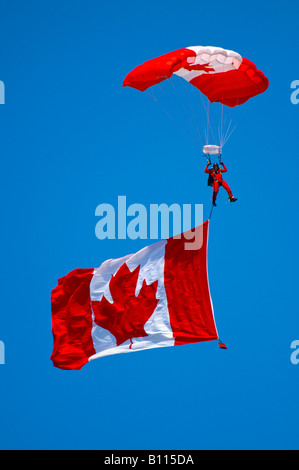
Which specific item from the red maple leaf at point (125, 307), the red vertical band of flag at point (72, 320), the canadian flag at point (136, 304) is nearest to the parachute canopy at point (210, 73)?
the canadian flag at point (136, 304)

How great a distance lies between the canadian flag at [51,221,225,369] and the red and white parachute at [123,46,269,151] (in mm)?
3492

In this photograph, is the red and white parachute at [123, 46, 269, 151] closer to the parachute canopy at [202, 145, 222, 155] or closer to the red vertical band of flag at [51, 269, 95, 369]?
the parachute canopy at [202, 145, 222, 155]

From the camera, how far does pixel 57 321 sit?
21.3 m

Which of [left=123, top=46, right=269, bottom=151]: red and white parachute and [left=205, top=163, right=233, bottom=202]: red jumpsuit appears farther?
[left=205, top=163, right=233, bottom=202]: red jumpsuit

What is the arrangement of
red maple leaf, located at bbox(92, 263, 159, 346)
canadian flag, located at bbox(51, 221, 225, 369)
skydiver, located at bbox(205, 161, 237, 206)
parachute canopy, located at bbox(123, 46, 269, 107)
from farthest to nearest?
red maple leaf, located at bbox(92, 263, 159, 346) → canadian flag, located at bbox(51, 221, 225, 369) → skydiver, located at bbox(205, 161, 237, 206) → parachute canopy, located at bbox(123, 46, 269, 107)

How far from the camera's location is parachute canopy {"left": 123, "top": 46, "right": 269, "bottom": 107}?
18.9m

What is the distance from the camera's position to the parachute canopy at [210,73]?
1888cm

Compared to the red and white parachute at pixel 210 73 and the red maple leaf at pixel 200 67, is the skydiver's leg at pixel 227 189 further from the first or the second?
the red maple leaf at pixel 200 67

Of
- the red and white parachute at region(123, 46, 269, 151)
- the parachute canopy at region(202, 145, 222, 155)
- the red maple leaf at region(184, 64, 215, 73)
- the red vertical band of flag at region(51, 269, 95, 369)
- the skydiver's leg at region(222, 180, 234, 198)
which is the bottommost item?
the red vertical band of flag at region(51, 269, 95, 369)

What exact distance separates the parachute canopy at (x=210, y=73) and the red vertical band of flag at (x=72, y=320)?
224 inches

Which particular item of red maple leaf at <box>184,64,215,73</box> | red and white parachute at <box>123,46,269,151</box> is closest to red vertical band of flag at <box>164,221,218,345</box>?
red and white parachute at <box>123,46,269,151</box>

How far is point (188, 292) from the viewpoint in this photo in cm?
2112
